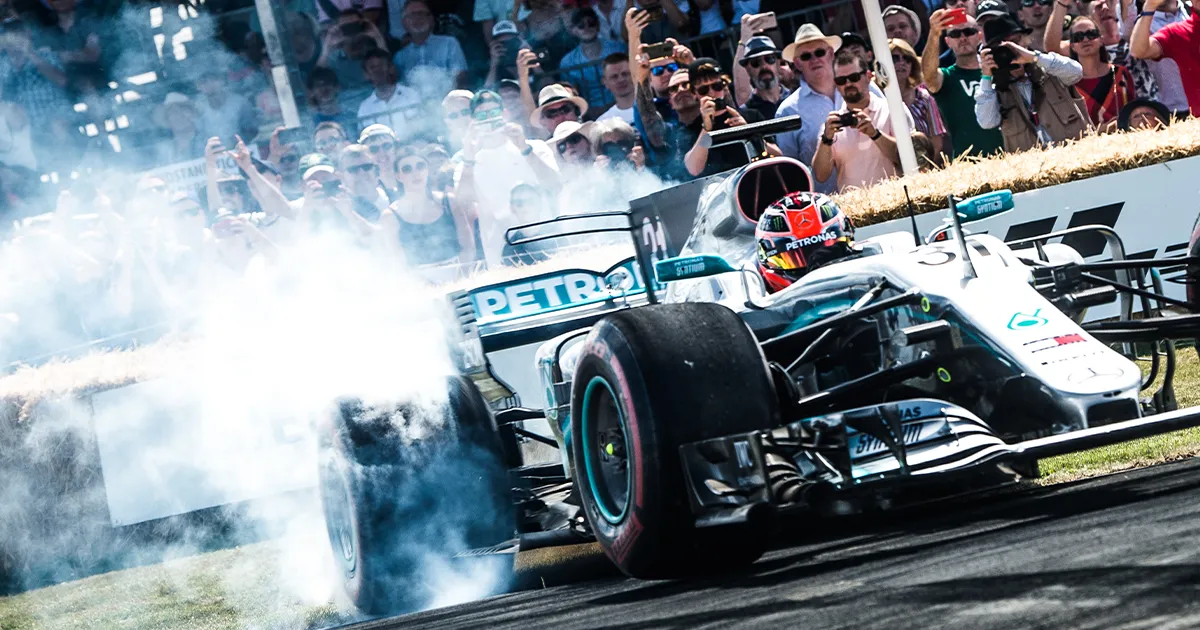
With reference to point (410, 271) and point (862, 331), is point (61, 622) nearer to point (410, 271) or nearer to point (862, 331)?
point (410, 271)

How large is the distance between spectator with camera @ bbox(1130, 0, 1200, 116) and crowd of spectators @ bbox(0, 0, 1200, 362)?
16 millimetres

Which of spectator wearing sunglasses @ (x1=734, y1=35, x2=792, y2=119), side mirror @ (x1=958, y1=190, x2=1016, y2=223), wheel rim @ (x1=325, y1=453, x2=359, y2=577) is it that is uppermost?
spectator wearing sunglasses @ (x1=734, y1=35, x2=792, y2=119)

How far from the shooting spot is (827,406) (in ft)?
18.1

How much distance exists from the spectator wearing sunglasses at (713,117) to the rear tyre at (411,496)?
332 centimetres

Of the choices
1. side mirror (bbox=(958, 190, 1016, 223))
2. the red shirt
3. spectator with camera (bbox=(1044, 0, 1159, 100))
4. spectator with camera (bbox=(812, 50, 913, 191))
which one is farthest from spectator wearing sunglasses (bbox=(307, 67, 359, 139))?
side mirror (bbox=(958, 190, 1016, 223))

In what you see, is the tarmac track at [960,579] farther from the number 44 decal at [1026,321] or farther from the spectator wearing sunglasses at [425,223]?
the spectator wearing sunglasses at [425,223]

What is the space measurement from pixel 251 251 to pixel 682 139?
127 inches

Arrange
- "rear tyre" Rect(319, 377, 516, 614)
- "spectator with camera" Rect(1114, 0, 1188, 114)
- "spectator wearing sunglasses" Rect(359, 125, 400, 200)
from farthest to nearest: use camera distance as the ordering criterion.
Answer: "spectator wearing sunglasses" Rect(359, 125, 400, 200) → "spectator with camera" Rect(1114, 0, 1188, 114) → "rear tyre" Rect(319, 377, 516, 614)

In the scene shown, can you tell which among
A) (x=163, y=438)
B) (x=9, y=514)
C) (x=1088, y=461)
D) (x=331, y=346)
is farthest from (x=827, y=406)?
(x=9, y=514)

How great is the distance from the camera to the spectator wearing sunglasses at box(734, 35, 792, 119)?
35.9 ft

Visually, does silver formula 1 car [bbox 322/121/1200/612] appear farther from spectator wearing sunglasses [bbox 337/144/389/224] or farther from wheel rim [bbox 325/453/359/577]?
spectator wearing sunglasses [bbox 337/144/389/224]

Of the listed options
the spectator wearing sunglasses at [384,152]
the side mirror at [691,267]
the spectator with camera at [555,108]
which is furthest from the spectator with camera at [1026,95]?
the side mirror at [691,267]

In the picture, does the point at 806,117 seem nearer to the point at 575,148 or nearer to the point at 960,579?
the point at 575,148

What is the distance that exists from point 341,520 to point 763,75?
5332 millimetres
